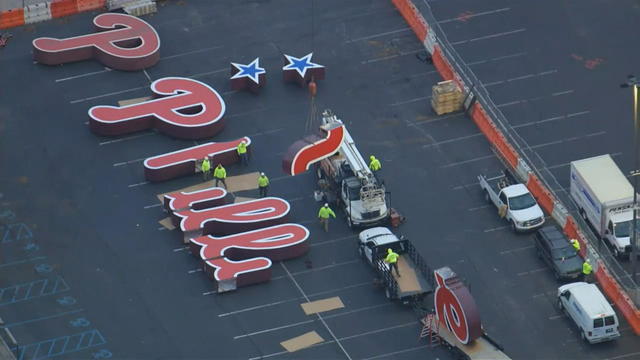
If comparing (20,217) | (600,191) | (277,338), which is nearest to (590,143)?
(600,191)

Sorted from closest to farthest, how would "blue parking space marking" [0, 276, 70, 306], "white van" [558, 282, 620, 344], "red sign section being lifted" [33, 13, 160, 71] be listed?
"white van" [558, 282, 620, 344] < "blue parking space marking" [0, 276, 70, 306] < "red sign section being lifted" [33, 13, 160, 71]

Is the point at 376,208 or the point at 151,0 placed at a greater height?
the point at 151,0

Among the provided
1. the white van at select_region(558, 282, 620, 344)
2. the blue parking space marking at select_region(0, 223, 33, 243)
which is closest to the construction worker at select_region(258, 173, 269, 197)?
the blue parking space marking at select_region(0, 223, 33, 243)

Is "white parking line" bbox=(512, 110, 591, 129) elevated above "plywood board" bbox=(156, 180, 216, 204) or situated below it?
above

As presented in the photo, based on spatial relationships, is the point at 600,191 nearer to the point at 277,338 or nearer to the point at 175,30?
the point at 277,338

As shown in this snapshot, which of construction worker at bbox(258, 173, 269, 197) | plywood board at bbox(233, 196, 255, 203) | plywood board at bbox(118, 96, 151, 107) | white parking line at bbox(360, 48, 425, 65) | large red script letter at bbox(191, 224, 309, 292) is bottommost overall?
large red script letter at bbox(191, 224, 309, 292)

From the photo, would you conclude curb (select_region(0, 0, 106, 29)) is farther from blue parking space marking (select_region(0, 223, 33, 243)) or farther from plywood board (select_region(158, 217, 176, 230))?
plywood board (select_region(158, 217, 176, 230))

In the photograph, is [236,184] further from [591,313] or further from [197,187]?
[591,313]
